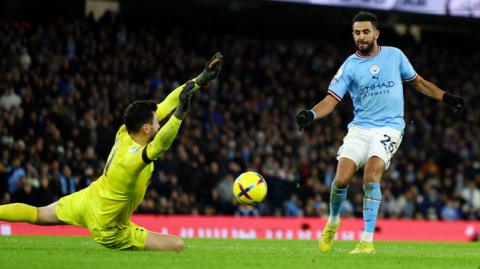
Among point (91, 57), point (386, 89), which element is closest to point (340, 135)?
point (91, 57)

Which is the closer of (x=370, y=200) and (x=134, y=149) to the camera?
(x=134, y=149)

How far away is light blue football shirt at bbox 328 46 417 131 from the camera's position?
10.2 metres

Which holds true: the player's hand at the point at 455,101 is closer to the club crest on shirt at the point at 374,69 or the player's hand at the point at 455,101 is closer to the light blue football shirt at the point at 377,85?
the light blue football shirt at the point at 377,85

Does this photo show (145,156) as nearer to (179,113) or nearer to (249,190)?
(179,113)

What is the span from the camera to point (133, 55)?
76.3 ft

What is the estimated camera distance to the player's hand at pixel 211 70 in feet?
31.3

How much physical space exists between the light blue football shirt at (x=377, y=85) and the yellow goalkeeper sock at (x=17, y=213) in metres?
3.49

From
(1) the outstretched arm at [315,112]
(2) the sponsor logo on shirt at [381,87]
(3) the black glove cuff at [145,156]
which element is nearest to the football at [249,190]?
(1) the outstretched arm at [315,112]

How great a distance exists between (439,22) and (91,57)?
1261 centimetres

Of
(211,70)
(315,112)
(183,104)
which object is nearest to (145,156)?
(183,104)

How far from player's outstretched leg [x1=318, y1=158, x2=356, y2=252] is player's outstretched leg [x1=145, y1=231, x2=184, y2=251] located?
1.66m

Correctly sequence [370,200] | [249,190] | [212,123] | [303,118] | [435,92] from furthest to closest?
[212,123] < [249,190] < [435,92] < [370,200] < [303,118]

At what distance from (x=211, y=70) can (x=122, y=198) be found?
160 cm

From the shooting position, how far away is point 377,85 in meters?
10.2
